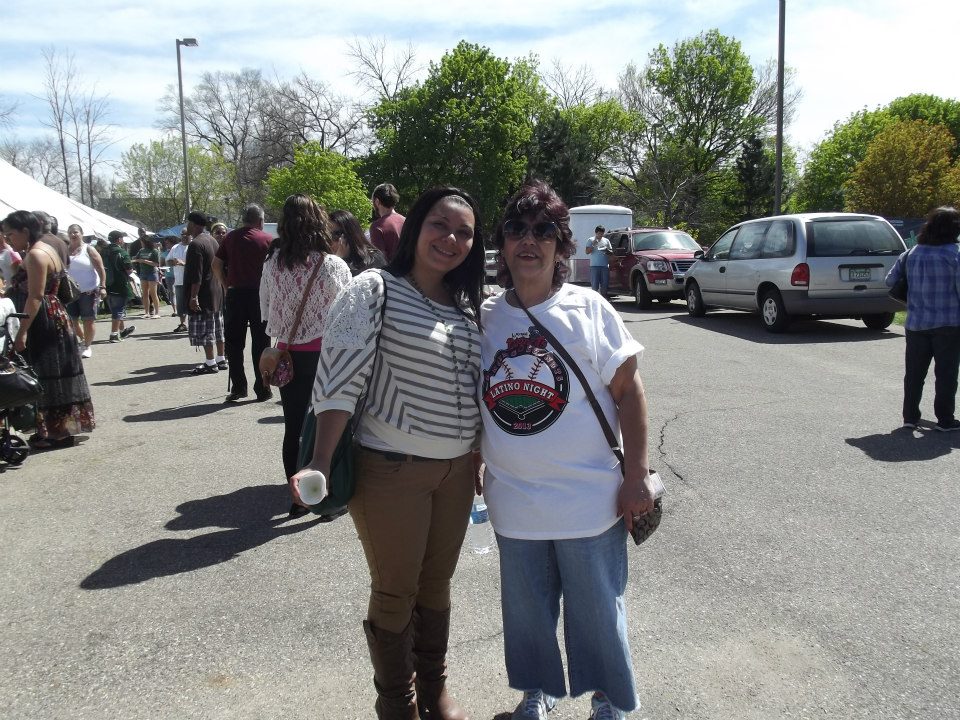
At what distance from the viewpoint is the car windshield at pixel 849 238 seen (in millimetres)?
11523

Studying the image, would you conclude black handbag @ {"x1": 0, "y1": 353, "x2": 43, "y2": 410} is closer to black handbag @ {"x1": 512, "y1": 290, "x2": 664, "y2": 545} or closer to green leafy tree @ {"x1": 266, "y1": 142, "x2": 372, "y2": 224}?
black handbag @ {"x1": 512, "y1": 290, "x2": 664, "y2": 545}

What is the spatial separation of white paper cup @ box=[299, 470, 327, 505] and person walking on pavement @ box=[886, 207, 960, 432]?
569 cm

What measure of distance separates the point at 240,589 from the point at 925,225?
226 inches

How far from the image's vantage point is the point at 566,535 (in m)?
2.30

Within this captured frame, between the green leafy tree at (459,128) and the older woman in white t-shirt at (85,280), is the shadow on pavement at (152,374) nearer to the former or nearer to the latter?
the older woman in white t-shirt at (85,280)

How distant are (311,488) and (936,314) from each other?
225 inches

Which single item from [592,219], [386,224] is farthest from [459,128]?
[386,224]

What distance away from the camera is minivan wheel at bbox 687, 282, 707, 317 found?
14.7m

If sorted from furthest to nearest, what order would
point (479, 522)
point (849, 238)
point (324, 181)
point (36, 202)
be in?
point (324, 181), point (36, 202), point (849, 238), point (479, 522)

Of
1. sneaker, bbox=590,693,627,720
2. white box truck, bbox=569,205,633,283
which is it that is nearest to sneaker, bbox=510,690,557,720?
sneaker, bbox=590,693,627,720

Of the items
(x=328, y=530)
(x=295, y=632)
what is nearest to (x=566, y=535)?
(x=295, y=632)

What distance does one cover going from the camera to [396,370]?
229 centimetres

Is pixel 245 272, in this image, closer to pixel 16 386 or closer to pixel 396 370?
pixel 16 386

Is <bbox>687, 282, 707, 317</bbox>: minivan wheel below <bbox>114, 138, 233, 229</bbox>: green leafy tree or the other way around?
below
